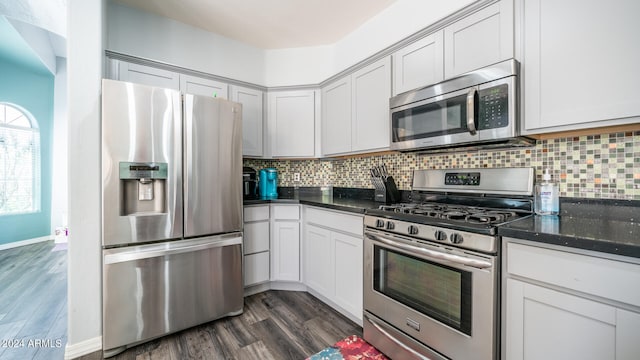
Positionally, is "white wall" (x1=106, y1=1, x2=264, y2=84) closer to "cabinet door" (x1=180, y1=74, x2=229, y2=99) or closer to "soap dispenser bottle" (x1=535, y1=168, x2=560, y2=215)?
"cabinet door" (x1=180, y1=74, x2=229, y2=99)

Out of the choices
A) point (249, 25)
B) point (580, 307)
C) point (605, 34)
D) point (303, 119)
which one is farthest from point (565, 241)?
point (249, 25)

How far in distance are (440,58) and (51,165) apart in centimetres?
658

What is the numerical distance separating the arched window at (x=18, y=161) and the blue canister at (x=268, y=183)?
15.4ft

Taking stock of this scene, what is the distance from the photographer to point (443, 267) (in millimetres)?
1425

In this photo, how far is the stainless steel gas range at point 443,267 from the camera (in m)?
1.26

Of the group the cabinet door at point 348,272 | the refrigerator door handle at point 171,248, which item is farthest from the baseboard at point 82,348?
the cabinet door at point 348,272

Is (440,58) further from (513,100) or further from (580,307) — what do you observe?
(580,307)

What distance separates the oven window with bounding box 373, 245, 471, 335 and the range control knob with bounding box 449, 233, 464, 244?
6.1 inches

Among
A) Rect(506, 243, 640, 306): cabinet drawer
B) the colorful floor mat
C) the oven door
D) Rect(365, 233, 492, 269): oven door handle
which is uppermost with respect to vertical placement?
Rect(506, 243, 640, 306): cabinet drawer

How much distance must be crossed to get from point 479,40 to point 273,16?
1.85 meters

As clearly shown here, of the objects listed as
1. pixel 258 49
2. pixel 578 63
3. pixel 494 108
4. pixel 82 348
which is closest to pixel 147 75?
pixel 258 49

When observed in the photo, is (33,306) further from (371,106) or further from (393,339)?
(371,106)

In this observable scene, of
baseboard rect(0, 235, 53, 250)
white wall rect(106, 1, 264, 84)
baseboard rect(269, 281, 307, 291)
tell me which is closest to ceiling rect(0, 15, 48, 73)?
white wall rect(106, 1, 264, 84)

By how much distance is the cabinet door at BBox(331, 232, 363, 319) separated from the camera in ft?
6.64
